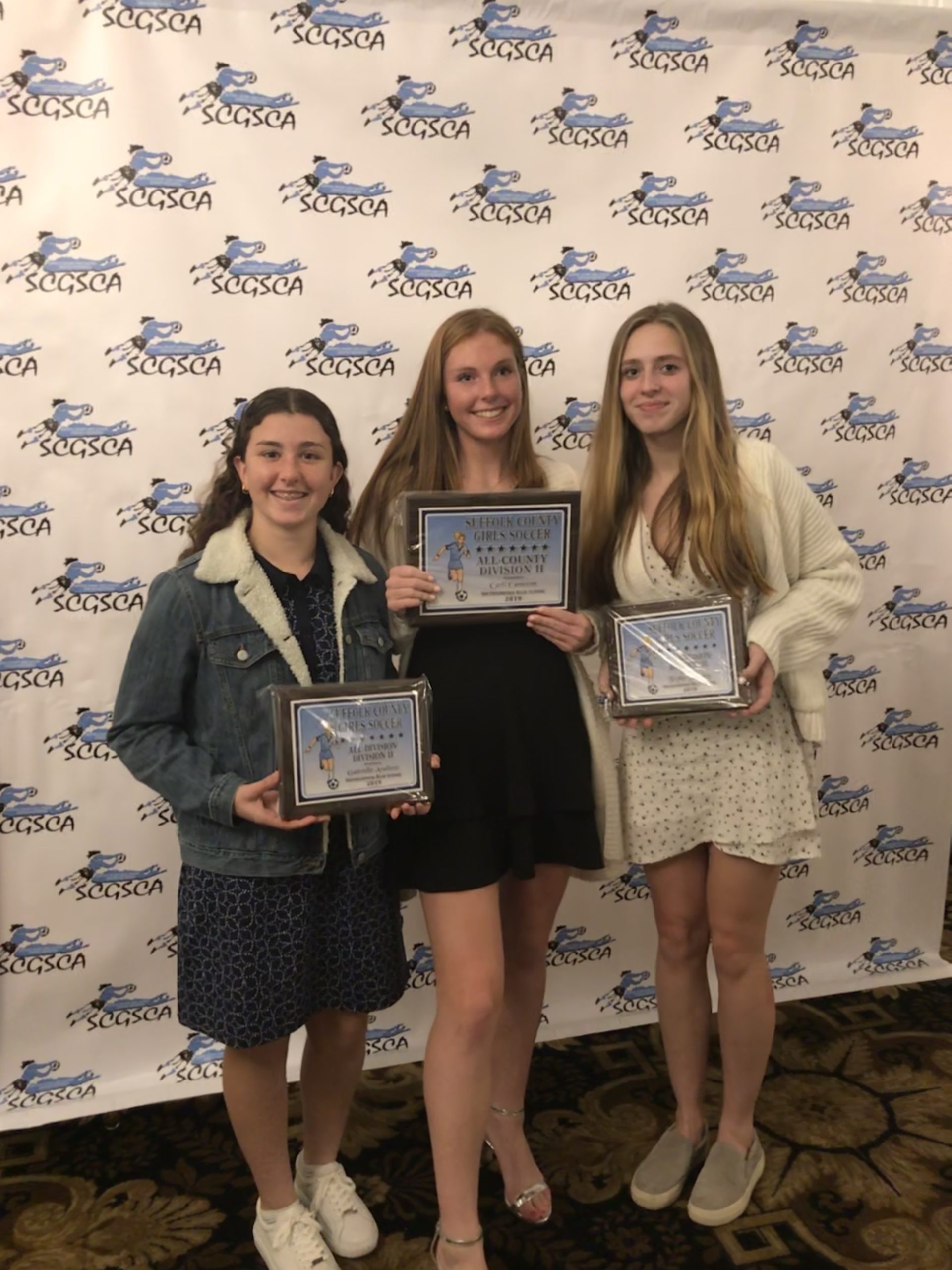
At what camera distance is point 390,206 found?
2537 millimetres

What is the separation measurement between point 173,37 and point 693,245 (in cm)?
141

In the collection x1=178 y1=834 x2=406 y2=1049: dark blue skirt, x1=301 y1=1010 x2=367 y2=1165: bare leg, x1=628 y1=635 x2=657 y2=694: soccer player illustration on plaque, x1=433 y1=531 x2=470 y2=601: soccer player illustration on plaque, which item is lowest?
x1=301 y1=1010 x2=367 y2=1165: bare leg

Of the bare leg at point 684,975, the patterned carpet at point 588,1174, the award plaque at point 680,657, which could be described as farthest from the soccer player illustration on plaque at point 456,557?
the patterned carpet at point 588,1174

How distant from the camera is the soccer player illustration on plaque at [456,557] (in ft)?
6.09

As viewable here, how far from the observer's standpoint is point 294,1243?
1933 mm

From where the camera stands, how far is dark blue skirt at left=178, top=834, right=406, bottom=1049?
176cm

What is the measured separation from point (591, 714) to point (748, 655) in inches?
13.1

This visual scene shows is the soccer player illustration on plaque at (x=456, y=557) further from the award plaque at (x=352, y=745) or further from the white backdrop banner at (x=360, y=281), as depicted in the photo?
the white backdrop banner at (x=360, y=281)

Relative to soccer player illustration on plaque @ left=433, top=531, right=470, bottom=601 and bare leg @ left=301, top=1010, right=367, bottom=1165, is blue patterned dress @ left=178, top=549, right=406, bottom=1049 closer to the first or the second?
bare leg @ left=301, top=1010, right=367, bottom=1165

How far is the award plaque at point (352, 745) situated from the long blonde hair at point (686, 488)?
59cm

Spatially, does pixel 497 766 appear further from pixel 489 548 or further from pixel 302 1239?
pixel 302 1239

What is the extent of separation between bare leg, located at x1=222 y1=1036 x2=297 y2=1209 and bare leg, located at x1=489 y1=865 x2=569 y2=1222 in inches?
18.2

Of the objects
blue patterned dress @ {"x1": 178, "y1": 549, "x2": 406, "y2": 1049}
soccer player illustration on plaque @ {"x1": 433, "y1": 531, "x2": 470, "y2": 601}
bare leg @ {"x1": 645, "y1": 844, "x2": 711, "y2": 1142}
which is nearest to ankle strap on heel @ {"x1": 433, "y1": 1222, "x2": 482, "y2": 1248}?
blue patterned dress @ {"x1": 178, "y1": 549, "x2": 406, "y2": 1049}

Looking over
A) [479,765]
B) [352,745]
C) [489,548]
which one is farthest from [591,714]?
[352,745]
